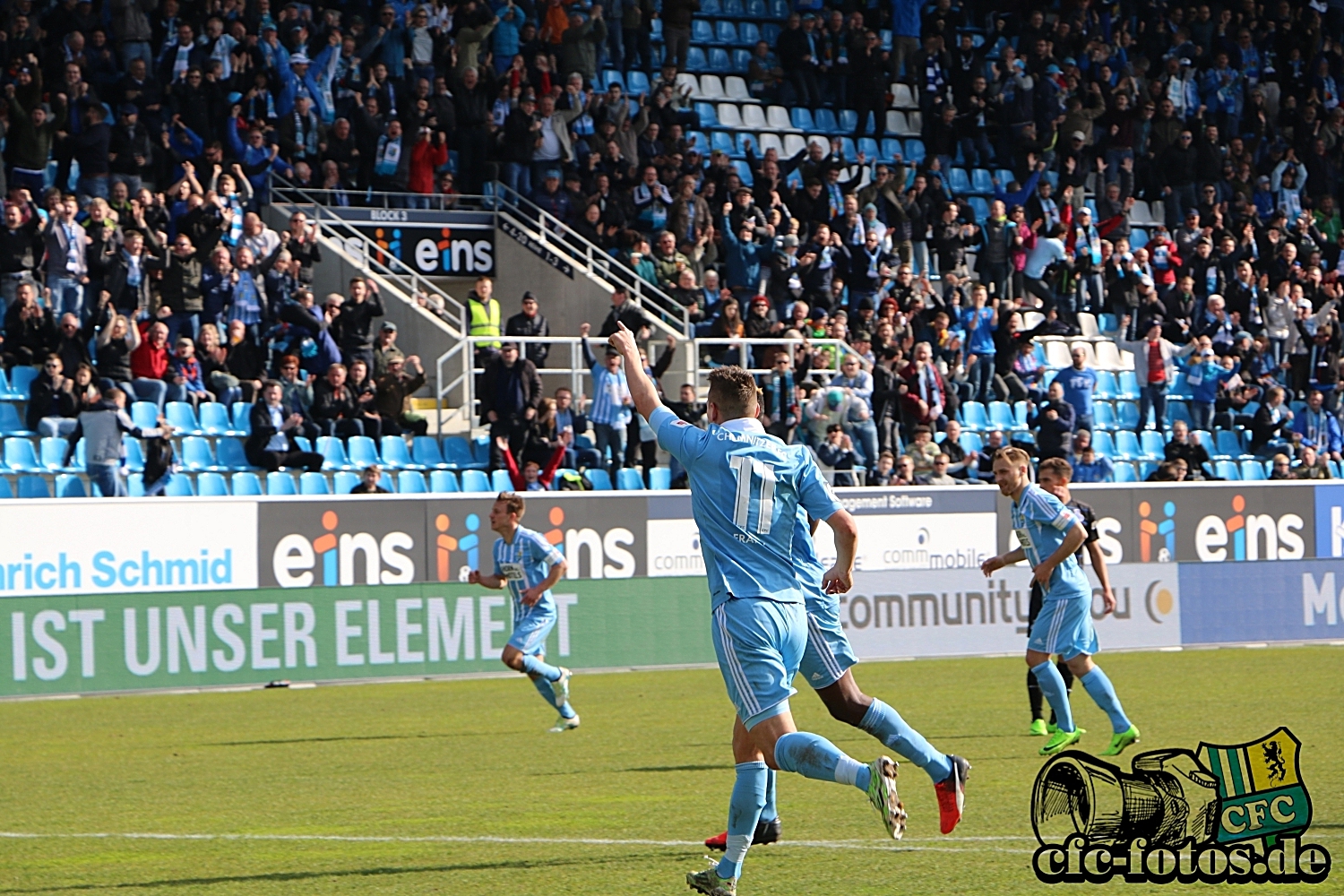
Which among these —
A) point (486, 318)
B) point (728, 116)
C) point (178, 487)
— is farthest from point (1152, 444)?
point (178, 487)

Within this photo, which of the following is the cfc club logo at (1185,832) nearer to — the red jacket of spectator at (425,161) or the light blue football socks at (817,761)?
the light blue football socks at (817,761)

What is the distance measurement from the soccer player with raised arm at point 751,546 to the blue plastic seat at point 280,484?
1497 centimetres

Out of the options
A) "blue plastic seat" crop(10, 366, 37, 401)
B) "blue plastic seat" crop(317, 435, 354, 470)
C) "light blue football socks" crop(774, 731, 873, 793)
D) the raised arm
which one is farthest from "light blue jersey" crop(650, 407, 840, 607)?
"blue plastic seat" crop(10, 366, 37, 401)

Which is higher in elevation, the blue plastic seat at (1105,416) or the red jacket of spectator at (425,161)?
the red jacket of spectator at (425,161)

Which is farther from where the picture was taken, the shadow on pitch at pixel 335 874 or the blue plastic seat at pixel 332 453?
the blue plastic seat at pixel 332 453

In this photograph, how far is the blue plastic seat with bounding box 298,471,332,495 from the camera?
22.1m

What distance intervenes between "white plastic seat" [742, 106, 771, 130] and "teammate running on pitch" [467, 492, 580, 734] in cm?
1849

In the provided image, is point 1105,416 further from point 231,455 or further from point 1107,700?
point 1107,700

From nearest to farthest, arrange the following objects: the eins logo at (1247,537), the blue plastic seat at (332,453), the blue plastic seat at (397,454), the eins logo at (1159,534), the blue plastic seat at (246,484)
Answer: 1. the blue plastic seat at (246,484)
2. the blue plastic seat at (332,453)
3. the blue plastic seat at (397,454)
4. the eins logo at (1159,534)
5. the eins logo at (1247,537)

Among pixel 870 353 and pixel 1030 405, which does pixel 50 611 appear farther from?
pixel 1030 405

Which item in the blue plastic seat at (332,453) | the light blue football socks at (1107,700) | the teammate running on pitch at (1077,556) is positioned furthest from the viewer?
the blue plastic seat at (332,453)

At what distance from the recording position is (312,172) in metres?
27.9

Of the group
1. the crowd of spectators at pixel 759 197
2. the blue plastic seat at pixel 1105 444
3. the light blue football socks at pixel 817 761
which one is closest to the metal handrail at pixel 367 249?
the crowd of spectators at pixel 759 197

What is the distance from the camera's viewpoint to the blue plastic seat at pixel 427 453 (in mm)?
23547
